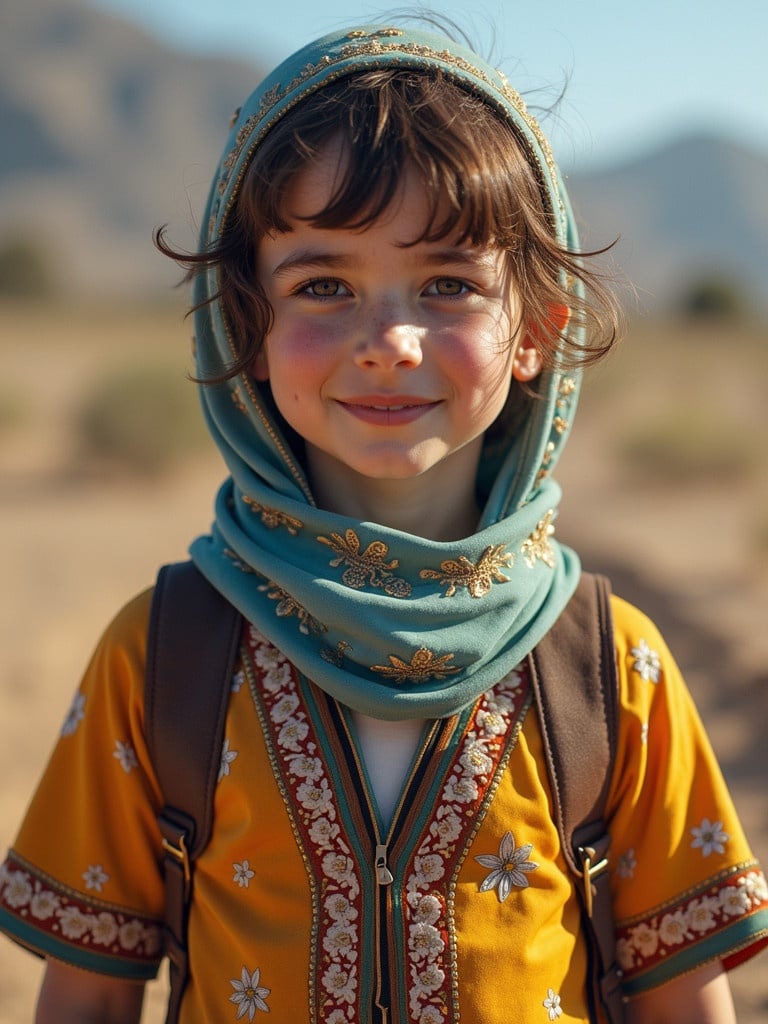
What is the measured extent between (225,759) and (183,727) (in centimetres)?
8

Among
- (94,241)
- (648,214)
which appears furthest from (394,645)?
(648,214)

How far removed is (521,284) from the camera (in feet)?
6.00

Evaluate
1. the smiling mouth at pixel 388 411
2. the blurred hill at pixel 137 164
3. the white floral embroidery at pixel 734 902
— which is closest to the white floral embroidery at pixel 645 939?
the white floral embroidery at pixel 734 902

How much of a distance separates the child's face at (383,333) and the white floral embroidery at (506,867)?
0.56 m

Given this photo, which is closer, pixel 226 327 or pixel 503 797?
pixel 503 797

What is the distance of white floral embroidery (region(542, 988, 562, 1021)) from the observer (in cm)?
170

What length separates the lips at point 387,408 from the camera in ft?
5.54

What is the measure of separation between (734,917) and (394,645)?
2.21ft

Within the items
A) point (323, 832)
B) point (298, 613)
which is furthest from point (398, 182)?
point (323, 832)

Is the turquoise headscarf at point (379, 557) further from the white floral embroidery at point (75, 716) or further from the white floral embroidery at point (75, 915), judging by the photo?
the white floral embroidery at point (75, 915)

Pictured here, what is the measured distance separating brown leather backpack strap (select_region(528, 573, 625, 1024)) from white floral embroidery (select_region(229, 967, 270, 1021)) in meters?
0.49

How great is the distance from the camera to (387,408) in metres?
1.70

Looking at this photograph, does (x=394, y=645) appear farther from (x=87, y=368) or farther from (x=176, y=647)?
(x=87, y=368)

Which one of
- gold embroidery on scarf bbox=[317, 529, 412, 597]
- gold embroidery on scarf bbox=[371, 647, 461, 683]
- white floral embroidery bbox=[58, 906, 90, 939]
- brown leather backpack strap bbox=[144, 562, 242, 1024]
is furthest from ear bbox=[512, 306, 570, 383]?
white floral embroidery bbox=[58, 906, 90, 939]
